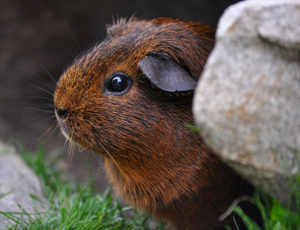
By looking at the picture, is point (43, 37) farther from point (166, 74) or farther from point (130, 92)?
point (166, 74)

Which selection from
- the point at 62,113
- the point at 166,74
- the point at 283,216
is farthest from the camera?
the point at 62,113

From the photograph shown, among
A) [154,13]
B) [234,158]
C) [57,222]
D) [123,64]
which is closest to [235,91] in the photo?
[234,158]

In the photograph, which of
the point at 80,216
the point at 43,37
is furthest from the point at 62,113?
the point at 43,37

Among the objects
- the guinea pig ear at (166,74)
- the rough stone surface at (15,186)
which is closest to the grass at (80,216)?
the rough stone surface at (15,186)

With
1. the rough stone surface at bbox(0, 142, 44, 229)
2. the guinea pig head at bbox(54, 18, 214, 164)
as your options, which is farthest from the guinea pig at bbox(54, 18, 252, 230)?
the rough stone surface at bbox(0, 142, 44, 229)

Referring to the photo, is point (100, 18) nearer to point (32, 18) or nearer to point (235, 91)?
point (32, 18)
